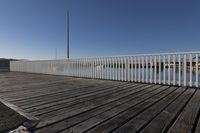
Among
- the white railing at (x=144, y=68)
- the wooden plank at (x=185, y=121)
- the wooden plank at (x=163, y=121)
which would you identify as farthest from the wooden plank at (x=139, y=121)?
the white railing at (x=144, y=68)

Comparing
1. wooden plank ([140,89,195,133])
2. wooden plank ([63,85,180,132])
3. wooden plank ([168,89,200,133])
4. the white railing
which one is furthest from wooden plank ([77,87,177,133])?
the white railing

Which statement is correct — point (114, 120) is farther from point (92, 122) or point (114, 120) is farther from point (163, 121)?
point (163, 121)

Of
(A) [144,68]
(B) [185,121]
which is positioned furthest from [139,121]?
(A) [144,68]

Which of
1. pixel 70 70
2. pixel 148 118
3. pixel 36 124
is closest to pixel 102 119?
pixel 148 118

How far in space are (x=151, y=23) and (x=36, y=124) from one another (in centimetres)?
1274

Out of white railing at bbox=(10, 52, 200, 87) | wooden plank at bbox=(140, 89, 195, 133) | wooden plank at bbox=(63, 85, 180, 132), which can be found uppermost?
white railing at bbox=(10, 52, 200, 87)

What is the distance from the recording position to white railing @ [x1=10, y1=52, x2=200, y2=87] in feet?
10.2

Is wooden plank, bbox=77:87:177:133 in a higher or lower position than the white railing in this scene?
lower

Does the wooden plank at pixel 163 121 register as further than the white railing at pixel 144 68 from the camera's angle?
No

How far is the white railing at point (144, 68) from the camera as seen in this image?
3110 millimetres

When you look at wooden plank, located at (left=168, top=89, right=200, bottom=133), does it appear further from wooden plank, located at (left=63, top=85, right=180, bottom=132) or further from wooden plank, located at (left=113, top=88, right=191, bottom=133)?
wooden plank, located at (left=63, top=85, right=180, bottom=132)

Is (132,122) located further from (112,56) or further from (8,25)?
(8,25)

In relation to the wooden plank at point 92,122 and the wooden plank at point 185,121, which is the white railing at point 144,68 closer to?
the wooden plank at point 185,121

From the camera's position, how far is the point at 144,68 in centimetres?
381
